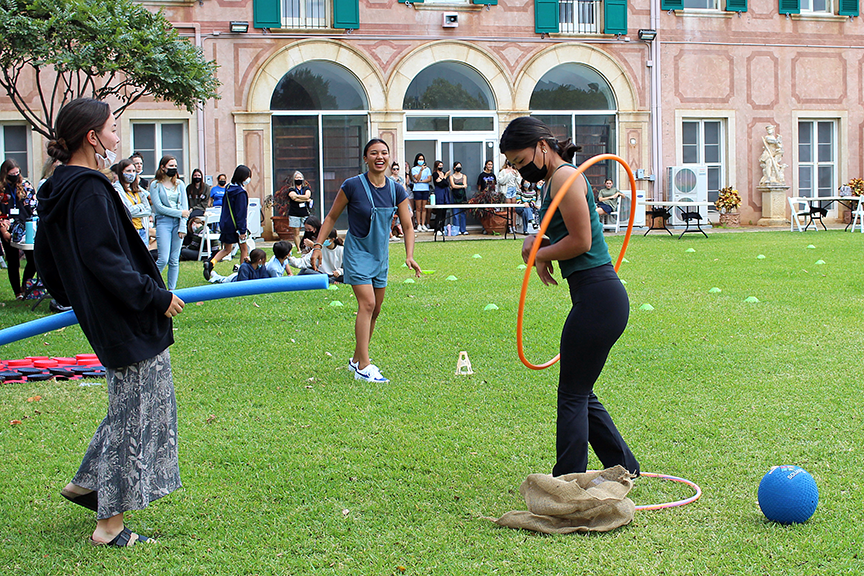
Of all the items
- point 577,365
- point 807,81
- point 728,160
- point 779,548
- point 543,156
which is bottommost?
point 779,548

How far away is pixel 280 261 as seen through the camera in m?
11.9

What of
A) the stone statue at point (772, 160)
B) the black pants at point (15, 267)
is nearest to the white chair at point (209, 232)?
the black pants at point (15, 267)

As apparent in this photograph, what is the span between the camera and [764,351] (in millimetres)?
7383

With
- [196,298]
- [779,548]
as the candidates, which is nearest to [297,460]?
[196,298]

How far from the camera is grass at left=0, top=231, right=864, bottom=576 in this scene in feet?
11.9

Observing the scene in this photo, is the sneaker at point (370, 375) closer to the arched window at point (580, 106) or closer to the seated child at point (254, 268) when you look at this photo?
the seated child at point (254, 268)

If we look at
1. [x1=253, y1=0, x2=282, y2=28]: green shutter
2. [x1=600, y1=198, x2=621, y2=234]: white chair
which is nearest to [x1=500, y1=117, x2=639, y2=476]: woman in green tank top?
[x1=253, y1=0, x2=282, y2=28]: green shutter

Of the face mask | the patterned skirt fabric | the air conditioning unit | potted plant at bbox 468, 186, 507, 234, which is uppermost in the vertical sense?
the air conditioning unit

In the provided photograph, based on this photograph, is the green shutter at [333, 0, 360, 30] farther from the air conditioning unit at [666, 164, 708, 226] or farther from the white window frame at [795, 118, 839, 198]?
the white window frame at [795, 118, 839, 198]

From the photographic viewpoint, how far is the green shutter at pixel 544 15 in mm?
24875

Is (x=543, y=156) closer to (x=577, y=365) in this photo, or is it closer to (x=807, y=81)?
(x=577, y=365)

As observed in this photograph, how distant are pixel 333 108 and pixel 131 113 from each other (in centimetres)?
538

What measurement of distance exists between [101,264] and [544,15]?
914 inches

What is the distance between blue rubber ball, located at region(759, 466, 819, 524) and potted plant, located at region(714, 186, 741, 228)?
22.8 m
